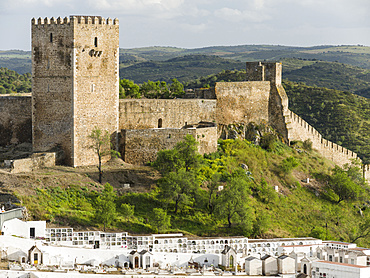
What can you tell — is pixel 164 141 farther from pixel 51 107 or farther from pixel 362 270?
pixel 362 270

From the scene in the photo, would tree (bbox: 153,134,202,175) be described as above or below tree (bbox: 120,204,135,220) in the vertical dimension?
above

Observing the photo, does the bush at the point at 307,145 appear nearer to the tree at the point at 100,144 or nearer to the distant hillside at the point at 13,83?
the tree at the point at 100,144

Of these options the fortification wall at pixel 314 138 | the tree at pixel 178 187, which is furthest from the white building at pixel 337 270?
the fortification wall at pixel 314 138

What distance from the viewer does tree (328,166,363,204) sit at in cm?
4847

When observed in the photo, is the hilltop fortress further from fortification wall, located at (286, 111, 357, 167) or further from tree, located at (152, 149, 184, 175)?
fortification wall, located at (286, 111, 357, 167)

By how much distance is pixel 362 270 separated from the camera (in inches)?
1314

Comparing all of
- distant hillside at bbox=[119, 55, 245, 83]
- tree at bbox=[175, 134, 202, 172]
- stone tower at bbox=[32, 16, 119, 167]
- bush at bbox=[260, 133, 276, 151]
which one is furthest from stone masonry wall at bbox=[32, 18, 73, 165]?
distant hillside at bbox=[119, 55, 245, 83]

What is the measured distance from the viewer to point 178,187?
38.8m

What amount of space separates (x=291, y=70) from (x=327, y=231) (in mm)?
103808

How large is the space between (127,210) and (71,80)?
26.7 feet

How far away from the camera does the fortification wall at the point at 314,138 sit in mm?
51900

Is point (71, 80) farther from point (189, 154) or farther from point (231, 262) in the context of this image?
point (231, 262)

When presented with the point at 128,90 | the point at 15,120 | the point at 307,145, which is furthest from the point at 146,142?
the point at 307,145

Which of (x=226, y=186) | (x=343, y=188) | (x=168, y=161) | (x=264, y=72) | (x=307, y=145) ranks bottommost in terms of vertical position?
(x=343, y=188)
